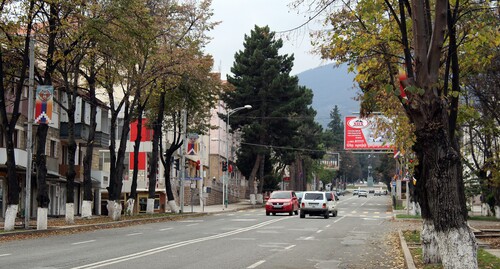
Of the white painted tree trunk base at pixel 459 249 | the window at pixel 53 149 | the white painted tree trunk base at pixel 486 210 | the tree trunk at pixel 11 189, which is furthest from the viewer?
the white painted tree trunk base at pixel 486 210

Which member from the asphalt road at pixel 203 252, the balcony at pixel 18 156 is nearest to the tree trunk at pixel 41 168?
the asphalt road at pixel 203 252

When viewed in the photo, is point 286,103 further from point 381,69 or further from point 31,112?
point 381,69

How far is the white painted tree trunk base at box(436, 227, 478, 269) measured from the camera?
10.4 m

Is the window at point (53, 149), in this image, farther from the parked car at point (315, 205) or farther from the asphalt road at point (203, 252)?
the asphalt road at point (203, 252)

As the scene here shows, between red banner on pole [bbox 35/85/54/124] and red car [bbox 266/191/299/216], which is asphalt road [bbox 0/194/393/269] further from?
red car [bbox 266/191/299/216]

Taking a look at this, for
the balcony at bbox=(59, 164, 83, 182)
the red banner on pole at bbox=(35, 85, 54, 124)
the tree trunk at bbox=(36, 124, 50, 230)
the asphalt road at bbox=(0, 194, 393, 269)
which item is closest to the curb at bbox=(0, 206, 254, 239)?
the tree trunk at bbox=(36, 124, 50, 230)

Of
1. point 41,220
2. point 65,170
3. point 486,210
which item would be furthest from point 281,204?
point 41,220

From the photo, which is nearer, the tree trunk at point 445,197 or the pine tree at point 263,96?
the tree trunk at point 445,197

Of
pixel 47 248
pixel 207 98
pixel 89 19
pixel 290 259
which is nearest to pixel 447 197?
pixel 290 259

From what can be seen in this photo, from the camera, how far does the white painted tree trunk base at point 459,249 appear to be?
10367 millimetres

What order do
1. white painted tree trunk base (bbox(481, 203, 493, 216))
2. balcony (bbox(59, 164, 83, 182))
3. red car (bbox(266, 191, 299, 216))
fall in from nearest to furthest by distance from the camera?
red car (bbox(266, 191, 299, 216)) → balcony (bbox(59, 164, 83, 182)) → white painted tree trunk base (bbox(481, 203, 493, 216))

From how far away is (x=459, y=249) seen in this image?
34.2ft

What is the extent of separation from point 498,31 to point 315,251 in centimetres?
802

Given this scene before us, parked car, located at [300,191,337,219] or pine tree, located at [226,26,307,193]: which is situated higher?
pine tree, located at [226,26,307,193]
